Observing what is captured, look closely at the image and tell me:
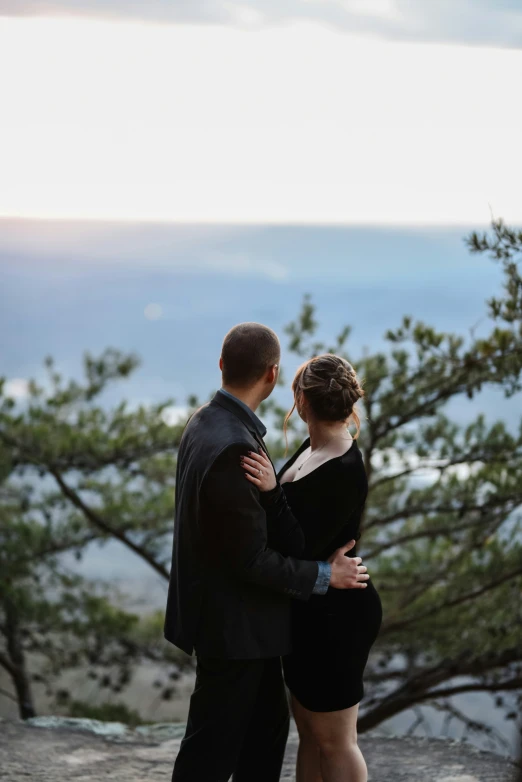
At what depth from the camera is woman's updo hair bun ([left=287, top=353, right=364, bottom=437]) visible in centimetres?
224

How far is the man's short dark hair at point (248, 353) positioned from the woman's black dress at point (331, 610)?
0.31m

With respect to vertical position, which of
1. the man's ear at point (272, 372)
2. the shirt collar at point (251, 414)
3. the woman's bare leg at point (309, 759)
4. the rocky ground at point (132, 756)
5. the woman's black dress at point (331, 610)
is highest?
the man's ear at point (272, 372)

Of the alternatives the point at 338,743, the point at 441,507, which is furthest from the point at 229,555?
the point at 441,507

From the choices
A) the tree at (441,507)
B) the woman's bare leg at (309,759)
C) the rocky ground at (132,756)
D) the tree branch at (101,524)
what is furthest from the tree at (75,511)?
the woman's bare leg at (309,759)

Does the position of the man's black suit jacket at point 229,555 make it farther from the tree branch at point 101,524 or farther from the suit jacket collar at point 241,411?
the tree branch at point 101,524

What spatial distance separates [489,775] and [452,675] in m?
2.46

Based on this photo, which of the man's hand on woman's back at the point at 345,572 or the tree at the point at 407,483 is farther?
the tree at the point at 407,483

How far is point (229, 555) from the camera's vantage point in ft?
6.94

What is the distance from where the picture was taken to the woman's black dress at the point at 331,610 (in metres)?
2.21

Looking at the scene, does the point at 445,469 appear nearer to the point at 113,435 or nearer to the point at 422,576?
the point at 422,576

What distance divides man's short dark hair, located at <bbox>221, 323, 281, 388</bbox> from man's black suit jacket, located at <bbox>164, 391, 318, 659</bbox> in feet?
0.23

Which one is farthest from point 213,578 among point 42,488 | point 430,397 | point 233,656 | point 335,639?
point 42,488

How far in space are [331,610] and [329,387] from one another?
599 mm

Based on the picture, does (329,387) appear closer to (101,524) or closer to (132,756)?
(132,756)
